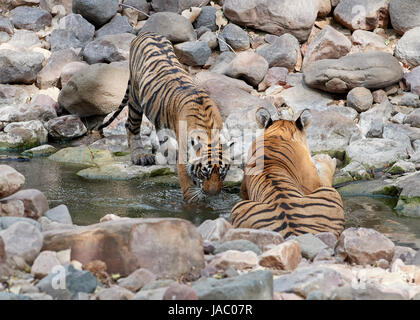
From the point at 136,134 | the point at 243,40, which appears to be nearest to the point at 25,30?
the point at 243,40

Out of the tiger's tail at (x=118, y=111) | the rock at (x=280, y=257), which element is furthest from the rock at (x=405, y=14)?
the rock at (x=280, y=257)

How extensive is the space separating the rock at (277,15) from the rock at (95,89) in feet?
7.88

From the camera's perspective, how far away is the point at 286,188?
173 inches

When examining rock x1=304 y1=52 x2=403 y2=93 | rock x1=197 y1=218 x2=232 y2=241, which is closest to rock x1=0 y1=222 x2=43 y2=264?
rock x1=197 y1=218 x2=232 y2=241

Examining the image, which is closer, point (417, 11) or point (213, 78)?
point (213, 78)

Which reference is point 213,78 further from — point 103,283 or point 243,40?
point 103,283

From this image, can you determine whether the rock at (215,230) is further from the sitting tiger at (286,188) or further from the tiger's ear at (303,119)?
the tiger's ear at (303,119)

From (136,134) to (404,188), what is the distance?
3.43 m

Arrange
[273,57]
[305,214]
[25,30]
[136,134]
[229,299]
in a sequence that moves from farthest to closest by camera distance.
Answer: [25,30] → [273,57] → [136,134] → [305,214] → [229,299]

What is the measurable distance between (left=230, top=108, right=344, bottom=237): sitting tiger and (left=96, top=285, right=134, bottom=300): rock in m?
1.50

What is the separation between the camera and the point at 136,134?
8.03 meters

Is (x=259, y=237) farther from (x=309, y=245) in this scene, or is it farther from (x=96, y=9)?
(x=96, y=9)

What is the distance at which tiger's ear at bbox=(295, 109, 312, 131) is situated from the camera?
5297 millimetres

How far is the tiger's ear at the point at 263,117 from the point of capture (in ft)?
17.4
